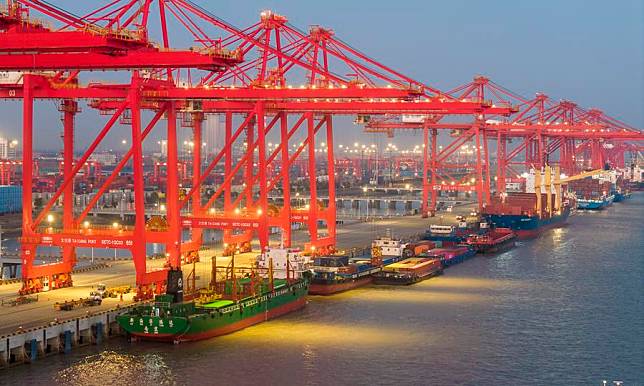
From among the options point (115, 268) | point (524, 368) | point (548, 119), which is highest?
point (548, 119)

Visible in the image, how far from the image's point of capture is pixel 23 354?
30.8m

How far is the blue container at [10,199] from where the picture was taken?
99562 mm

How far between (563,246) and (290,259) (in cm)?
3406

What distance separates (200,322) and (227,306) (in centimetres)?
221

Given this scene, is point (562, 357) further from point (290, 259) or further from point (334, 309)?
point (290, 259)

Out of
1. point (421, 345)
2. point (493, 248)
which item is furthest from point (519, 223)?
point (421, 345)

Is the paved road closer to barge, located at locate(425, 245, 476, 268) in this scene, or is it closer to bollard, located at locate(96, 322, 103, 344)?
bollard, located at locate(96, 322, 103, 344)

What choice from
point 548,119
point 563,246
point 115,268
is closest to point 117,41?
point 115,268

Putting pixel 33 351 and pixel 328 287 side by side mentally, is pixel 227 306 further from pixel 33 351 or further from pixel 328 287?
pixel 328 287

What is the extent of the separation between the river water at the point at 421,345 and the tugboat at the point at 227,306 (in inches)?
21.0

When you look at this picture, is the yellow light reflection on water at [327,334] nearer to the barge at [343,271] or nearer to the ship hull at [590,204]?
the barge at [343,271]

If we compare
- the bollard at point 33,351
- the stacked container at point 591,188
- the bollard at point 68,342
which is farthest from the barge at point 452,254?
the stacked container at point 591,188

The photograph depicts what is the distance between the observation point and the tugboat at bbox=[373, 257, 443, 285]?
5038 centimetres

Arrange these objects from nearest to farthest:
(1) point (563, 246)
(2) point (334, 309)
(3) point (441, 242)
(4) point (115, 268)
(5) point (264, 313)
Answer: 1. (5) point (264, 313)
2. (2) point (334, 309)
3. (4) point (115, 268)
4. (3) point (441, 242)
5. (1) point (563, 246)
